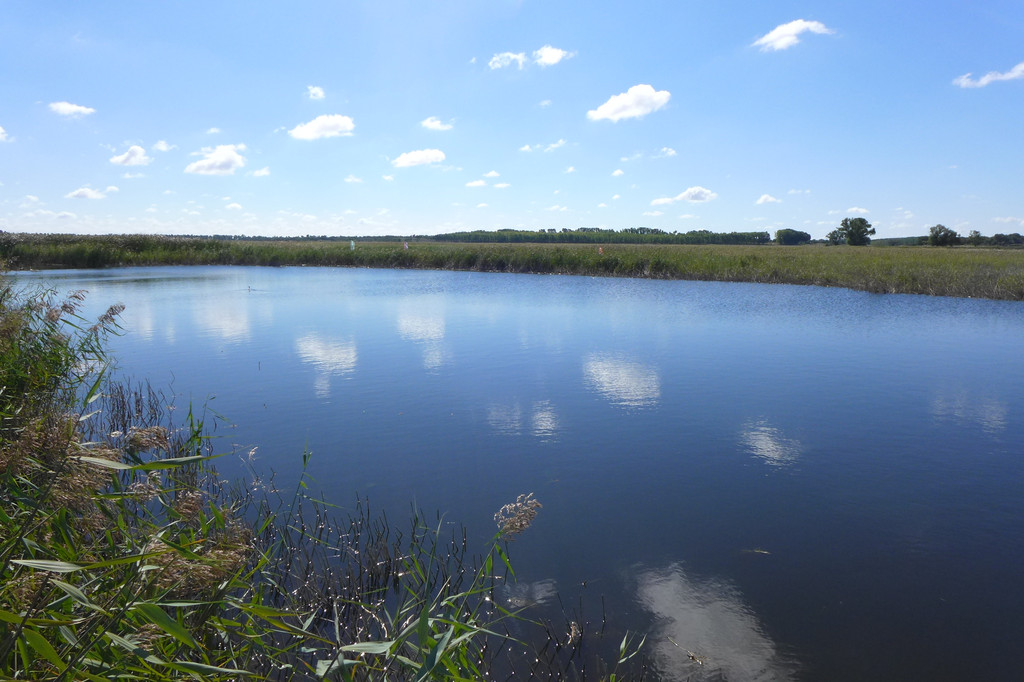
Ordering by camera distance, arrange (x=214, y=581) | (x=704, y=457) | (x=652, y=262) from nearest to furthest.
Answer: (x=214, y=581), (x=704, y=457), (x=652, y=262)

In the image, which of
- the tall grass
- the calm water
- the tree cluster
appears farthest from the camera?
the tree cluster

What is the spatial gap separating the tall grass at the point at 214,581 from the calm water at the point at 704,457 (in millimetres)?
467

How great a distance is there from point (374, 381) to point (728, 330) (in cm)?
850

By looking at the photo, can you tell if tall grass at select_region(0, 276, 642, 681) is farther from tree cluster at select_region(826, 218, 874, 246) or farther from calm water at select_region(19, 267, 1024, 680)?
tree cluster at select_region(826, 218, 874, 246)

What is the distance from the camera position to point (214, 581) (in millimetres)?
2105

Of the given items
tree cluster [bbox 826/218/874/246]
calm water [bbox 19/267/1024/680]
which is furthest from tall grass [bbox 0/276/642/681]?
tree cluster [bbox 826/218/874/246]

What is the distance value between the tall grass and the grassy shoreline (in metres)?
19.8

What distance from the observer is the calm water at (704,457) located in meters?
3.74

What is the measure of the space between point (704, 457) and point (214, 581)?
5.11 meters

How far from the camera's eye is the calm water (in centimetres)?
374

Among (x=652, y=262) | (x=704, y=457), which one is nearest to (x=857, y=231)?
(x=652, y=262)

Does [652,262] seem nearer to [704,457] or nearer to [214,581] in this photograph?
[704,457]

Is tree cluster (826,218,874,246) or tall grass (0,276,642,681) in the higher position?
tree cluster (826,218,874,246)

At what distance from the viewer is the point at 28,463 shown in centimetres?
252
